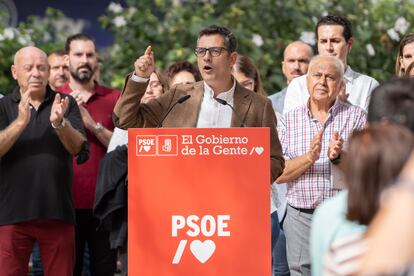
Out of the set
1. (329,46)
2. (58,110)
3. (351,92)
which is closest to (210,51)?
(58,110)

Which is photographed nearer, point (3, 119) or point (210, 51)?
point (210, 51)

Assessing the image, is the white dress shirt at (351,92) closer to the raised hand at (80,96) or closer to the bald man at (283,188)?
the bald man at (283,188)

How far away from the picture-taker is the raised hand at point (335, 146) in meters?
7.07

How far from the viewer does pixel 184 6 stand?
471 inches

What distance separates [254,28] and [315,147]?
4731 millimetres

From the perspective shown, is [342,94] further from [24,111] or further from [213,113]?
[24,111]

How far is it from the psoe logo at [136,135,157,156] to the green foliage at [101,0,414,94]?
4.84 m

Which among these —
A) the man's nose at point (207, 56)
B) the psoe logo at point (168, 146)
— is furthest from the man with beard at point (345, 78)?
the psoe logo at point (168, 146)

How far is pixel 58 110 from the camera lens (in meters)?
7.52

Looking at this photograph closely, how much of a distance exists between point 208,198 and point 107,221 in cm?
173

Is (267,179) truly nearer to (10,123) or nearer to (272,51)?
(10,123)

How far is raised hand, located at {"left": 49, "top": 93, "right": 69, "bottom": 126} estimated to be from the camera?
751cm

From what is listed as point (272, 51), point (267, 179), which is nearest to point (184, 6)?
point (272, 51)

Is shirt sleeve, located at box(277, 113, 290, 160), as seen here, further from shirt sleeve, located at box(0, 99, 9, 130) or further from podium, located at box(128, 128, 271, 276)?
shirt sleeve, located at box(0, 99, 9, 130)
